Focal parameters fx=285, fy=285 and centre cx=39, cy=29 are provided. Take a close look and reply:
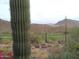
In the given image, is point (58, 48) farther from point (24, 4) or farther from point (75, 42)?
point (24, 4)

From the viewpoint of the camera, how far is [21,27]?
5.83m

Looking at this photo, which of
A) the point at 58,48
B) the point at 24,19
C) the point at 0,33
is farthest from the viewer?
the point at 0,33

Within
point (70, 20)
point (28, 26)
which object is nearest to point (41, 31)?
point (70, 20)

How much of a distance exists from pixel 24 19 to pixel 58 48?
4.17m

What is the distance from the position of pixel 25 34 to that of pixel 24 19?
1.01ft

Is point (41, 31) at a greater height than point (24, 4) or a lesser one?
lesser

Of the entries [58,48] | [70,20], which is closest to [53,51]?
[58,48]

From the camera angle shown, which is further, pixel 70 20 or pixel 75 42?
pixel 70 20

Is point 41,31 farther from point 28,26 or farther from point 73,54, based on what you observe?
point 28,26

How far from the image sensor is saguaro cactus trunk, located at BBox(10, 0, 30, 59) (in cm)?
583

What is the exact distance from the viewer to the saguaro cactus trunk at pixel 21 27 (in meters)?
5.83

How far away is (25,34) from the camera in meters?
5.84

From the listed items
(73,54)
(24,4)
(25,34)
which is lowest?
(73,54)

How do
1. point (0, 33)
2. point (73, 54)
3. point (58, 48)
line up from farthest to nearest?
point (0, 33), point (58, 48), point (73, 54)
